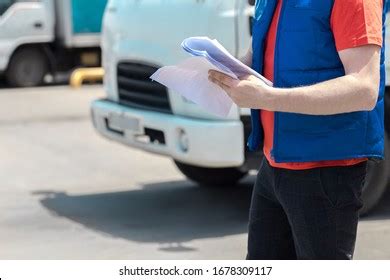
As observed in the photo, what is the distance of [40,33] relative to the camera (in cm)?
1471

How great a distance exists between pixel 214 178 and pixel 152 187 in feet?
1.88

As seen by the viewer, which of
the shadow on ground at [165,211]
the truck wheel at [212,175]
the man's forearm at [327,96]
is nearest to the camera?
the man's forearm at [327,96]

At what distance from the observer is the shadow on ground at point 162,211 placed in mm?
5645

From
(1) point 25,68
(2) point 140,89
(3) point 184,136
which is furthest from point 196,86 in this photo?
(1) point 25,68

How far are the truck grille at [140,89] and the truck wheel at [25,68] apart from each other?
8754mm

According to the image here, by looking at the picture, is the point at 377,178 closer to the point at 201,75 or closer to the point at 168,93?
the point at 168,93

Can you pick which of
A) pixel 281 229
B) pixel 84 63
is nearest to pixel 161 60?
pixel 281 229

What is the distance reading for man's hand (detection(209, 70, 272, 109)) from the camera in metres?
2.23

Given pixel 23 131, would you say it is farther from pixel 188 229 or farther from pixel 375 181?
pixel 375 181

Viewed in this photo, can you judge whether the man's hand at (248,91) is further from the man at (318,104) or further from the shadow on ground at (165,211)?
the shadow on ground at (165,211)

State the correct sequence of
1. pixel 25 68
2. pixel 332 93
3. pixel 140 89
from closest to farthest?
1. pixel 332 93
2. pixel 140 89
3. pixel 25 68

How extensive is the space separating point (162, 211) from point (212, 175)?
0.72 m

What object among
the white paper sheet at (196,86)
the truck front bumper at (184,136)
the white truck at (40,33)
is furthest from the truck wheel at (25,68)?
the white paper sheet at (196,86)

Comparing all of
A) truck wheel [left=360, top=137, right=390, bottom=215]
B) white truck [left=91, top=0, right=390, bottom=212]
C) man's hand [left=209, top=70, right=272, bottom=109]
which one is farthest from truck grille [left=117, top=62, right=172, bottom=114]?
man's hand [left=209, top=70, right=272, bottom=109]
